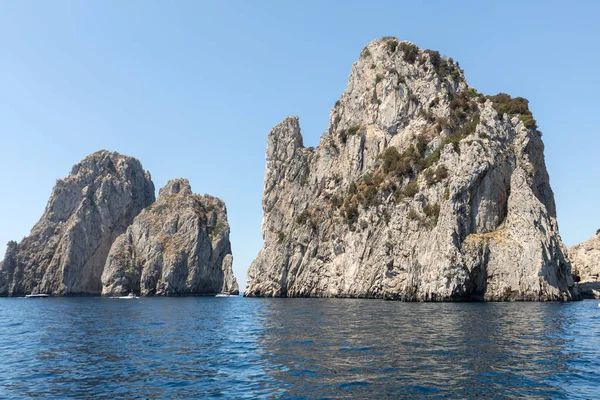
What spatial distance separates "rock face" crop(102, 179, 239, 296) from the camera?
162500mm

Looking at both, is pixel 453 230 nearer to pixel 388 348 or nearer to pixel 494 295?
pixel 494 295

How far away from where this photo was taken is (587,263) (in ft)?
312

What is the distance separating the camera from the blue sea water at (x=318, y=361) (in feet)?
59.9

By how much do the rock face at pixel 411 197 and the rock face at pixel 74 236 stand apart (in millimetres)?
83628

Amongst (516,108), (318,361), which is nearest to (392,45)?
(516,108)

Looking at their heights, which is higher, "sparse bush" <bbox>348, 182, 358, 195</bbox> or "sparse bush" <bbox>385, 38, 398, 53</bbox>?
"sparse bush" <bbox>385, 38, 398, 53</bbox>

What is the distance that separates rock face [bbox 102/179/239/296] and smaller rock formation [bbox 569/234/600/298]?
380 feet

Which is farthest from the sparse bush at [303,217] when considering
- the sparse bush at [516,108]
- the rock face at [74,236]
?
the rock face at [74,236]

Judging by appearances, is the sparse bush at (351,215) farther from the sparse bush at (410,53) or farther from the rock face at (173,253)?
the rock face at (173,253)

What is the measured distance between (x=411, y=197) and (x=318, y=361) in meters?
73.2

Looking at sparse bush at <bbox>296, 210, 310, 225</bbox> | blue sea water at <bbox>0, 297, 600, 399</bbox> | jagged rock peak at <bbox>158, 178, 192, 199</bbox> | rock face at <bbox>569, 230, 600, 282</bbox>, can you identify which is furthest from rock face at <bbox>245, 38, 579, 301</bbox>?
jagged rock peak at <bbox>158, 178, 192, 199</bbox>

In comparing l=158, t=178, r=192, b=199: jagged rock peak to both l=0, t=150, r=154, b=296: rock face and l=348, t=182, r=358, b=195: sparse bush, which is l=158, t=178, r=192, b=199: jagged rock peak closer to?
l=0, t=150, r=154, b=296: rock face

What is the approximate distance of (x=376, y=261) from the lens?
96062mm

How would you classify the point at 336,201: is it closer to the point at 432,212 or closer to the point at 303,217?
the point at 303,217
